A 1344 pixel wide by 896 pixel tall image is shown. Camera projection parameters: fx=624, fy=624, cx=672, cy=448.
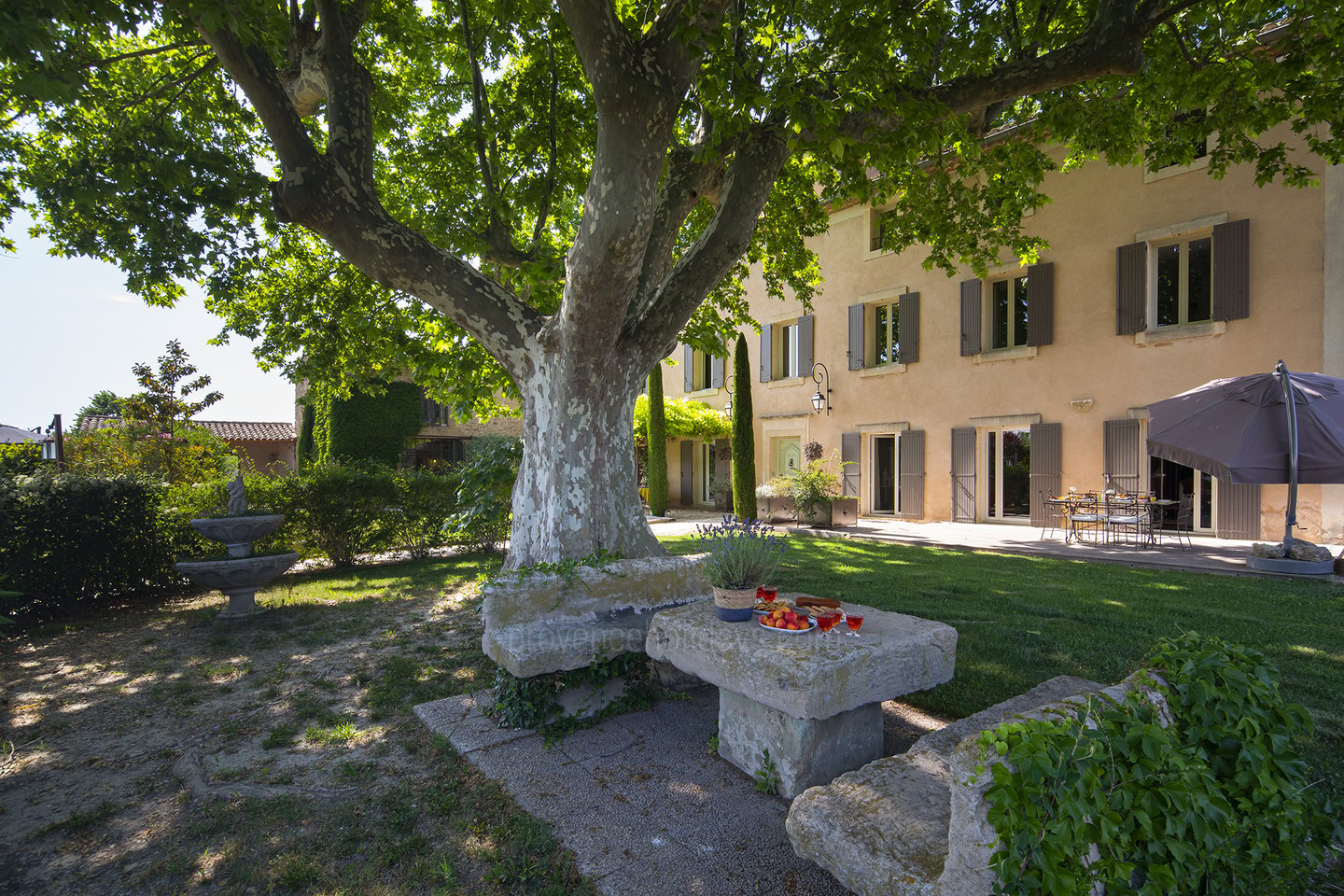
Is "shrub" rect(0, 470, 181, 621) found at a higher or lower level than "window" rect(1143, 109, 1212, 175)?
lower

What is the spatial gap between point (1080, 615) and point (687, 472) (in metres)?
14.1

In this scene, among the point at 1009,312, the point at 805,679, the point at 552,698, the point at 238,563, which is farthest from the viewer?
the point at 1009,312

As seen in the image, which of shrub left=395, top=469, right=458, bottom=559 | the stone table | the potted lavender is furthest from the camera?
shrub left=395, top=469, right=458, bottom=559

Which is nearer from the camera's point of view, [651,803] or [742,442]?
[651,803]

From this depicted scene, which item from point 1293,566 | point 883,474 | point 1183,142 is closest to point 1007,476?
point 883,474

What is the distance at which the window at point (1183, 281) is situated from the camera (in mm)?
10102

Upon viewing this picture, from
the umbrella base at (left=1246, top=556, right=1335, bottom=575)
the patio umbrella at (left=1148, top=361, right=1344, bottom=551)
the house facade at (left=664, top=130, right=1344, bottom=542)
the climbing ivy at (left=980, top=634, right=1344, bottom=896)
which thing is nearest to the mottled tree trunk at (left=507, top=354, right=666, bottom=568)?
the climbing ivy at (left=980, top=634, right=1344, bottom=896)

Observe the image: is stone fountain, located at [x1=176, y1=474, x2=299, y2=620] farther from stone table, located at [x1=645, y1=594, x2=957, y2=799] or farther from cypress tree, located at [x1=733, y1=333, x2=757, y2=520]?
cypress tree, located at [x1=733, y1=333, x2=757, y2=520]

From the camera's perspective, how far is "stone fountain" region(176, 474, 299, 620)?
6.03 meters

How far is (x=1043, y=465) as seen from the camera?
37.5 feet

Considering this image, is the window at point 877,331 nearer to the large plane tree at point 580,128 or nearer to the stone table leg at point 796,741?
the large plane tree at point 580,128

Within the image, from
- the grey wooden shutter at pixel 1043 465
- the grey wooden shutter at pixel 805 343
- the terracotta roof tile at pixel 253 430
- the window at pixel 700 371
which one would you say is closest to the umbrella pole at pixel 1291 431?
the grey wooden shutter at pixel 1043 465

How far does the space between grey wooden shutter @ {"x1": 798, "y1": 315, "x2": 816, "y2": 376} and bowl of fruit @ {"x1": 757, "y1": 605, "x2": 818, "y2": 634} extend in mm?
13208

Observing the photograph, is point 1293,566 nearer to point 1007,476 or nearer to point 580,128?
point 1007,476
